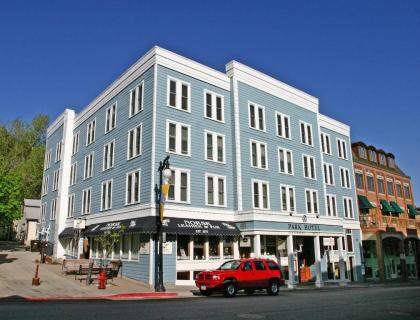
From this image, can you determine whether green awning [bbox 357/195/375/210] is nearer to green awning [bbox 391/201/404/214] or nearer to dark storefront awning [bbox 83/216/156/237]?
green awning [bbox 391/201/404/214]

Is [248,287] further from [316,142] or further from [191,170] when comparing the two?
[316,142]

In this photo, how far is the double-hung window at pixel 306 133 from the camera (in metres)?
35.5

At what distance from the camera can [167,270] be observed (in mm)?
23219

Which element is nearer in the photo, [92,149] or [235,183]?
[235,183]

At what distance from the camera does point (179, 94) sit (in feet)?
88.1

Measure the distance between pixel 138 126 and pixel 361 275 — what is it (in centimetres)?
2658

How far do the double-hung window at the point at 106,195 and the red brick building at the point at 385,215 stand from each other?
92.9 feet

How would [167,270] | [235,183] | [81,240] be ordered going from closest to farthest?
[167,270], [235,183], [81,240]

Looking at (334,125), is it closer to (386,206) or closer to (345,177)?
(345,177)

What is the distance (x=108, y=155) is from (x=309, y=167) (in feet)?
57.7

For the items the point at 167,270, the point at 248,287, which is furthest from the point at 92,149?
the point at 248,287

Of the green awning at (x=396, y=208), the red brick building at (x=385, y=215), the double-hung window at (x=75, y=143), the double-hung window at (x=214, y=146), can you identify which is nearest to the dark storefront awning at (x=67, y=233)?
the double-hung window at (x=75, y=143)

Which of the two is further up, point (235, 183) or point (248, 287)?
point (235, 183)

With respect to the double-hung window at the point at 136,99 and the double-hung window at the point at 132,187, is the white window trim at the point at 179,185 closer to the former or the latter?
the double-hung window at the point at 132,187
